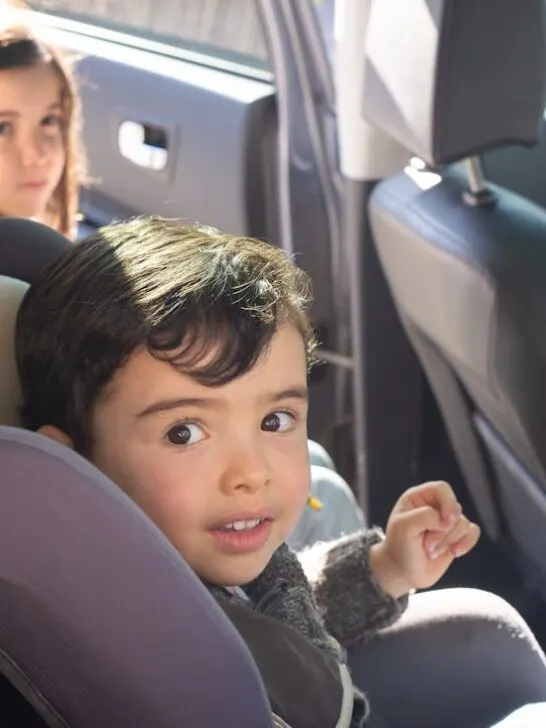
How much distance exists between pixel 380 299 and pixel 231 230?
1.39 feet

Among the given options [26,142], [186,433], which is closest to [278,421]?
[186,433]

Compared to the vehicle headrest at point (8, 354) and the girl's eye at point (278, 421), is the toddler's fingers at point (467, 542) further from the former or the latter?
the vehicle headrest at point (8, 354)

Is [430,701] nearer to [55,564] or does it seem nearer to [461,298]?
[461,298]

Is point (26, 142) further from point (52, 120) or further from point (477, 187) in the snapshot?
point (477, 187)

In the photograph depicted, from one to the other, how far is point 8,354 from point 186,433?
149 millimetres

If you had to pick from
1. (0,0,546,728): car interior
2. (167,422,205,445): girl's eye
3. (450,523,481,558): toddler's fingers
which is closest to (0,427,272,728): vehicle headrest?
(0,0,546,728): car interior

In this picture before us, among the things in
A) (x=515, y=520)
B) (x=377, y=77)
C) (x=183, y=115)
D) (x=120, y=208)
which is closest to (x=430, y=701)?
(x=515, y=520)

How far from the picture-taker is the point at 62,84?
1.84 metres

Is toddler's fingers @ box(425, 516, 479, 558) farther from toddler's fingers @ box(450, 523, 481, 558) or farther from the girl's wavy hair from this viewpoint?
the girl's wavy hair

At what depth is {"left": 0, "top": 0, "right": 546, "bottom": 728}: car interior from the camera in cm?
65

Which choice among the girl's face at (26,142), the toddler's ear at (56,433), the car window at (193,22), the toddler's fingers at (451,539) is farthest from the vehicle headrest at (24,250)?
the car window at (193,22)

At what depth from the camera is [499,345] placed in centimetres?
122

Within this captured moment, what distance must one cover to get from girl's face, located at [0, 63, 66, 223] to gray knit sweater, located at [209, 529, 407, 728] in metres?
0.84

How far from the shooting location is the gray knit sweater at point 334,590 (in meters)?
0.98
